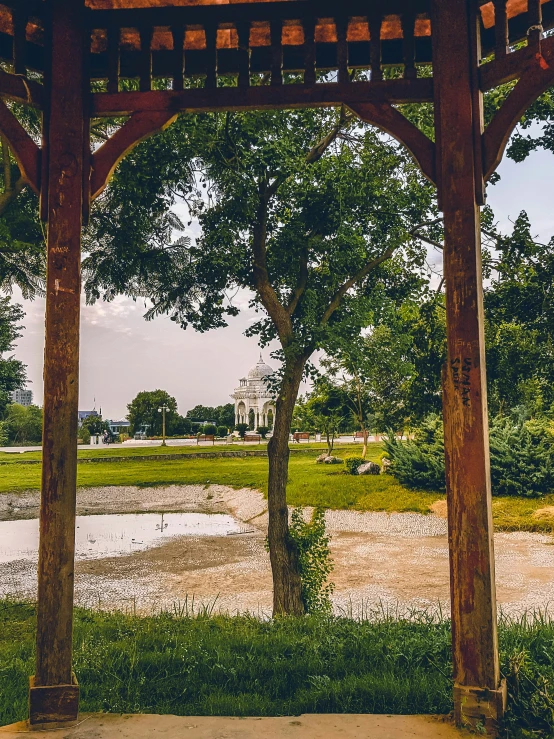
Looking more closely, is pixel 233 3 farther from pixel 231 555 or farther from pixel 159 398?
pixel 159 398

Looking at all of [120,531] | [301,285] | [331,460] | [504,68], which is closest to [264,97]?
[504,68]

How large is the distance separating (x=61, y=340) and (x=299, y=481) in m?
18.1

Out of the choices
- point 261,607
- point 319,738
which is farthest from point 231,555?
point 319,738

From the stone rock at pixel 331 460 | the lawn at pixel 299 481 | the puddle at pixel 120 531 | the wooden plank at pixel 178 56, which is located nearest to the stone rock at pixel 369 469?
the lawn at pixel 299 481

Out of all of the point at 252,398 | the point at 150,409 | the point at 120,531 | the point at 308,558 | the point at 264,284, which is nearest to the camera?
the point at 308,558

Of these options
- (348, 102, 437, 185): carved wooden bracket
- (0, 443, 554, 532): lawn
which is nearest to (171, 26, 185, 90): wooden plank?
(348, 102, 437, 185): carved wooden bracket

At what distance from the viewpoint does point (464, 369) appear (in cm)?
323

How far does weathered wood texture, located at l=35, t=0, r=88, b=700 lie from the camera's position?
10.7 ft

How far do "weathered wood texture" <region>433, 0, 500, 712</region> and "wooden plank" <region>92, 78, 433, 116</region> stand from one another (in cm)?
22

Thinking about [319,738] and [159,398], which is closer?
[319,738]

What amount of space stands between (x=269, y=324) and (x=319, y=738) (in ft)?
22.1

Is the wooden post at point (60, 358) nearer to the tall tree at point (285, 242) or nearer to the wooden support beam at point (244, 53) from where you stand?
the wooden support beam at point (244, 53)

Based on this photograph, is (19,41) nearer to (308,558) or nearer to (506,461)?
(308,558)

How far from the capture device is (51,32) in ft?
11.5
